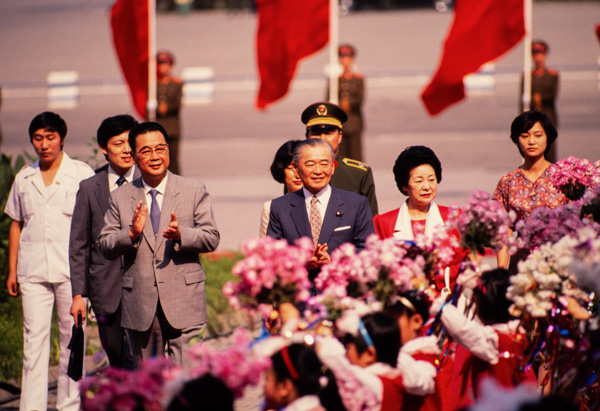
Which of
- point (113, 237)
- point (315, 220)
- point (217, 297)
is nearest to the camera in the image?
point (113, 237)

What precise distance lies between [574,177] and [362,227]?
4.14 ft

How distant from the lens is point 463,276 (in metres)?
4.12

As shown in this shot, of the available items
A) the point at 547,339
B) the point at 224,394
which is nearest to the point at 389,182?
the point at 547,339

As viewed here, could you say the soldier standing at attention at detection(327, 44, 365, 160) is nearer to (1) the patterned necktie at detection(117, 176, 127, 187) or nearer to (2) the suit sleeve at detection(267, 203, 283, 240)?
(1) the patterned necktie at detection(117, 176, 127, 187)

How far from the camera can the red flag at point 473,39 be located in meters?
9.33

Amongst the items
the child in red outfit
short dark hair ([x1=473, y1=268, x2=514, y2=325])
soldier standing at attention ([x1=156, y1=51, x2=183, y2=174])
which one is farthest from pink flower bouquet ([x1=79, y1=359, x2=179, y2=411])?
soldier standing at attention ([x1=156, y1=51, x2=183, y2=174])

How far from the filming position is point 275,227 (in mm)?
4996

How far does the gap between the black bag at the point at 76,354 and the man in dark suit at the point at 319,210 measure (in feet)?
4.20

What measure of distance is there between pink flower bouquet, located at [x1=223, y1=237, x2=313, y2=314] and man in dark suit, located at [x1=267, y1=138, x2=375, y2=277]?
1.17 m

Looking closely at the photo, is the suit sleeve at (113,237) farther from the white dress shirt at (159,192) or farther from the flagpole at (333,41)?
the flagpole at (333,41)

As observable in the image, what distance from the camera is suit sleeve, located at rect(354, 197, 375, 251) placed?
16.2 ft

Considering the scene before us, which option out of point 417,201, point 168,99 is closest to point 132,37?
point 168,99

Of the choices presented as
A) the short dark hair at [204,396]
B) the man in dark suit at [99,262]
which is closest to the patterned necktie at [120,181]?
the man in dark suit at [99,262]

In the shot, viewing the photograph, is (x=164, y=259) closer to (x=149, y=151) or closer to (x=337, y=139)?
(x=149, y=151)
